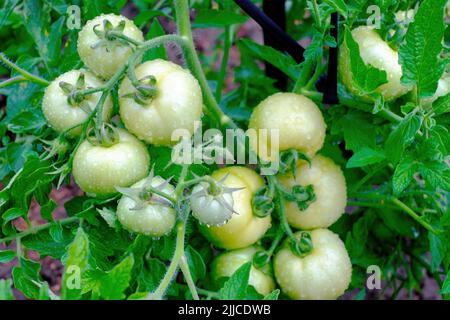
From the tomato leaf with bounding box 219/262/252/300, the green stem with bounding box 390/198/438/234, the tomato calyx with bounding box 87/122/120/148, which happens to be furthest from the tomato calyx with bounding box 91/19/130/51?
the green stem with bounding box 390/198/438/234

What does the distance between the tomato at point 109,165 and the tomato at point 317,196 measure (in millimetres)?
275

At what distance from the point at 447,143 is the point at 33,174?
586 mm

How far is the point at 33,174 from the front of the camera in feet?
3.22

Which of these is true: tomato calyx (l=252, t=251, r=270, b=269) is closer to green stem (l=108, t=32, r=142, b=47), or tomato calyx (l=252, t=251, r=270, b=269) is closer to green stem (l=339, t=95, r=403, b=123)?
→ green stem (l=339, t=95, r=403, b=123)

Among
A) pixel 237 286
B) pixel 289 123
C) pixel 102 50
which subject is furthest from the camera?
pixel 289 123

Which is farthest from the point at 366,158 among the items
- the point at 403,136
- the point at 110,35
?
the point at 110,35

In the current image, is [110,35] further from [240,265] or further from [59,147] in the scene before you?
[240,265]

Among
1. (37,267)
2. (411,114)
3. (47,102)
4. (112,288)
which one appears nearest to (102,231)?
(37,267)

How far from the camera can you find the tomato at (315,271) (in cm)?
107

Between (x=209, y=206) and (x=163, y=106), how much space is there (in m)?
0.16

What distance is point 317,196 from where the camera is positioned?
111 cm

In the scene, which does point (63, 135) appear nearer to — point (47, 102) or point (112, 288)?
point (47, 102)

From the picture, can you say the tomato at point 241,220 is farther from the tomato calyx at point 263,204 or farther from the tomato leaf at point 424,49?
the tomato leaf at point 424,49

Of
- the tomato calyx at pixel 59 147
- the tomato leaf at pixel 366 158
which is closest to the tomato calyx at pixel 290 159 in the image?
the tomato leaf at pixel 366 158
